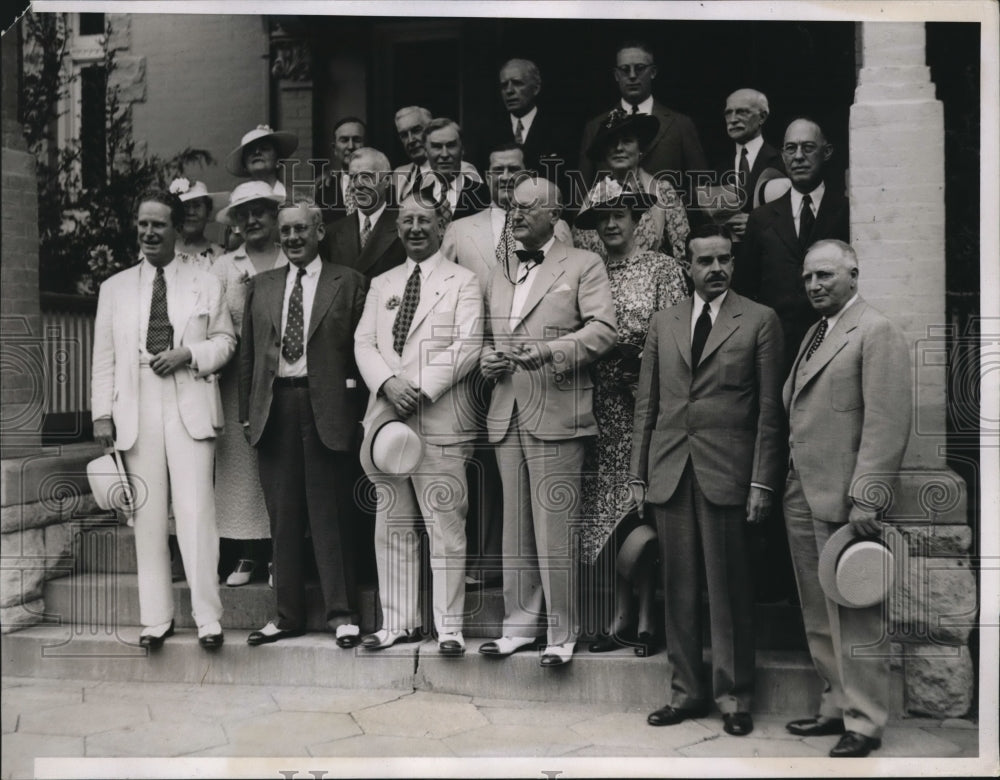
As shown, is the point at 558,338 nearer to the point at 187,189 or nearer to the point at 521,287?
the point at 521,287

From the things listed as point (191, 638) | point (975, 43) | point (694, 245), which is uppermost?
point (975, 43)

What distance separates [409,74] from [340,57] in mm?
433

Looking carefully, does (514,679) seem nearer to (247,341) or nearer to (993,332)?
(247,341)

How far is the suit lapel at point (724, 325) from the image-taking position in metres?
5.32

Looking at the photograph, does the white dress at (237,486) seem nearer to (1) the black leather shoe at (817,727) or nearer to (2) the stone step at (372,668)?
(2) the stone step at (372,668)

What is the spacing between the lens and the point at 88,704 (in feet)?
18.8

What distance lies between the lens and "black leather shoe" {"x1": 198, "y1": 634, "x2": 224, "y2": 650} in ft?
19.2

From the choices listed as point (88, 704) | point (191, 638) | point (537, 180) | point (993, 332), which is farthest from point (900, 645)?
point (88, 704)

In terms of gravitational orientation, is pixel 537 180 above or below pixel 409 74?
below

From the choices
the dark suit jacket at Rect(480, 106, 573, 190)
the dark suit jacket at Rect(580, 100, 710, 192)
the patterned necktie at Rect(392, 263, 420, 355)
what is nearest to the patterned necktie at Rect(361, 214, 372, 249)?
the patterned necktie at Rect(392, 263, 420, 355)

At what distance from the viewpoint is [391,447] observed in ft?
18.6

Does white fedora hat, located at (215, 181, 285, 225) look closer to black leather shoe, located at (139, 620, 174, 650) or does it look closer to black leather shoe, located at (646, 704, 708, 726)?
black leather shoe, located at (139, 620, 174, 650)

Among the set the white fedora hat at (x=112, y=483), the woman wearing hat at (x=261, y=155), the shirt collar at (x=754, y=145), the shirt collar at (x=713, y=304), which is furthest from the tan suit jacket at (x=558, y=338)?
the white fedora hat at (x=112, y=483)

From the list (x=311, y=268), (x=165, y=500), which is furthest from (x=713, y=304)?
(x=165, y=500)
